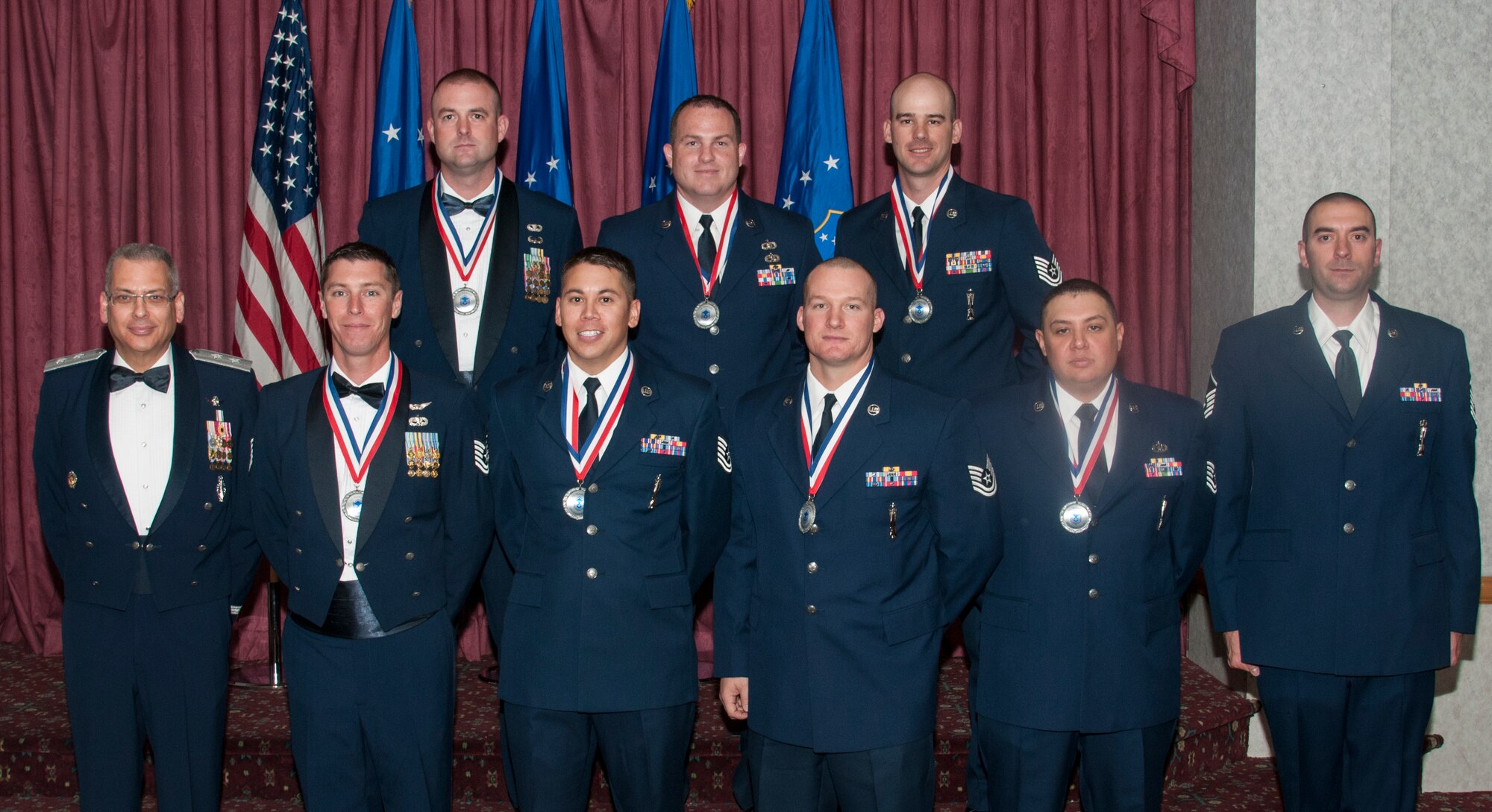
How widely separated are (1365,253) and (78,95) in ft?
17.5

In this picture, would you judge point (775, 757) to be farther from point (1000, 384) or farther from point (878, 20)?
point (878, 20)

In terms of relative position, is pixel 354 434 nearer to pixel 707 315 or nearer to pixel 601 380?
pixel 601 380

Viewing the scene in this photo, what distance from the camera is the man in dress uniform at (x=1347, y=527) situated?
340 centimetres

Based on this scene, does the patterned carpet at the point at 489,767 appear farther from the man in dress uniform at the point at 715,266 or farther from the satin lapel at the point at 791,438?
the satin lapel at the point at 791,438

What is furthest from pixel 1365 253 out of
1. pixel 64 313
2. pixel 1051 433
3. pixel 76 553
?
pixel 64 313

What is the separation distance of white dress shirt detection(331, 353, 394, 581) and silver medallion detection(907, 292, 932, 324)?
1.61m

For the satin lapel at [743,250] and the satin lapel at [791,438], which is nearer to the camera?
the satin lapel at [791,438]

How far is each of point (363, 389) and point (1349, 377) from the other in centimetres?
275

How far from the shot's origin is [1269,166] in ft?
15.5

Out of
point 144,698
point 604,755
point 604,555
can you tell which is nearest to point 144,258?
point 144,698

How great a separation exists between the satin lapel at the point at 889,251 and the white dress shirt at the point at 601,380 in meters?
1.07

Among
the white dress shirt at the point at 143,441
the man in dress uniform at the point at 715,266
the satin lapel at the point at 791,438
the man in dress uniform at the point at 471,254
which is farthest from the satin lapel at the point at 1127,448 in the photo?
the white dress shirt at the point at 143,441

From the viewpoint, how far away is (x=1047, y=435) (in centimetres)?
320

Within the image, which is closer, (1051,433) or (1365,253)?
(1051,433)
